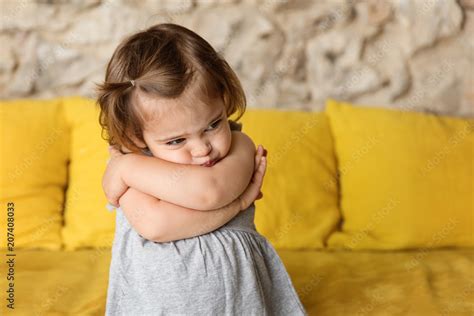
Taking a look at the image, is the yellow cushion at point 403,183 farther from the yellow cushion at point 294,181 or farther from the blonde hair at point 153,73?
the blonde hair at point 153,73

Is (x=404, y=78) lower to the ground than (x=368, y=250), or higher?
higher

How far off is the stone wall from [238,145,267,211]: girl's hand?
4.27ft

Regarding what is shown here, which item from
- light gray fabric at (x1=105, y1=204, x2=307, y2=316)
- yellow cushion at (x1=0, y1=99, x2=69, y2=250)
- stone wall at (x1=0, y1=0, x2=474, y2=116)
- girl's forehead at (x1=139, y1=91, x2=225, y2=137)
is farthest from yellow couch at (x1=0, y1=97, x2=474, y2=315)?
Answer: girl's forehead at (x1=139, y1=91, x2=225, y2=137)

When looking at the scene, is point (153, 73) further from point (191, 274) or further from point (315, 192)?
point (315, 192)

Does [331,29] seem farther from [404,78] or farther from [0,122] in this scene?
[0,122]

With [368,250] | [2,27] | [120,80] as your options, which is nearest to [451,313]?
[368,250]

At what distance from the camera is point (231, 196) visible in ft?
4.76

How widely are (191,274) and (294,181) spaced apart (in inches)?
43.1

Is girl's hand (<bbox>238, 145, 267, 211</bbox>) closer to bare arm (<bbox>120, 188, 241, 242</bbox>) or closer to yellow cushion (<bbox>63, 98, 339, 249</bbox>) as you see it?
bare arm (<bbox>120, 188, 241, 242</bbox>)

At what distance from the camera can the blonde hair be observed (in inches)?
53.5

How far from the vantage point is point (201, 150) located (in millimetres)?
1406

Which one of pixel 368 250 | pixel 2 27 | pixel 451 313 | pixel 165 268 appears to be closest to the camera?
pixel 165 268

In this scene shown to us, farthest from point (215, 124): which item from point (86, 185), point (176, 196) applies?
point (86, 185)

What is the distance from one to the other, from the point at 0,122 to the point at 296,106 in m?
1.21
